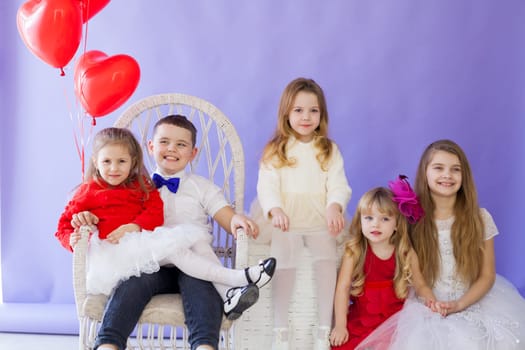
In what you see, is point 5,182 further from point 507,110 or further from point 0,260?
point 507,110

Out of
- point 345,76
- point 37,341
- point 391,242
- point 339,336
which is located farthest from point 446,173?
point 37,341

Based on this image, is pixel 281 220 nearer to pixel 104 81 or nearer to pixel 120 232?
pixel 120 232

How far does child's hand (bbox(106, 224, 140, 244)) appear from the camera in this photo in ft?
6.57

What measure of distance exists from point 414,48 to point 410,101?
24cm

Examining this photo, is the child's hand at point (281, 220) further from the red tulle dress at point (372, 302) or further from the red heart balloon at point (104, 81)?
the red heart balloon at point (104, 81)

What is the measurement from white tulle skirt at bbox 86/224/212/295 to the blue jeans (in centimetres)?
4

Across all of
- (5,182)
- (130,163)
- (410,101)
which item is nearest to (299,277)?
(130,163)

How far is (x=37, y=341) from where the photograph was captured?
108 inches

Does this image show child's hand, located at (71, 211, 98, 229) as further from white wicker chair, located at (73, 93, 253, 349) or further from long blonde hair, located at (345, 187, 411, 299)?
long blonde hair, located at (345, 187, 411, 299)

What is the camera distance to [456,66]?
2.85 m

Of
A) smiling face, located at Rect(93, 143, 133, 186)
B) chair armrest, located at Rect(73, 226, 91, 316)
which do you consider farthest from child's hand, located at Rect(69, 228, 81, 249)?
smiling face, located at Rect(93, 143, 133, 186)

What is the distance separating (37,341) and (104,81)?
1.24 meters

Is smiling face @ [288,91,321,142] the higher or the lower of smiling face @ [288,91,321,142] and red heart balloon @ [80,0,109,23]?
the lower

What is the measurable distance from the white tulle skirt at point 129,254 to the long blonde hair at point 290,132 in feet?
1.54
